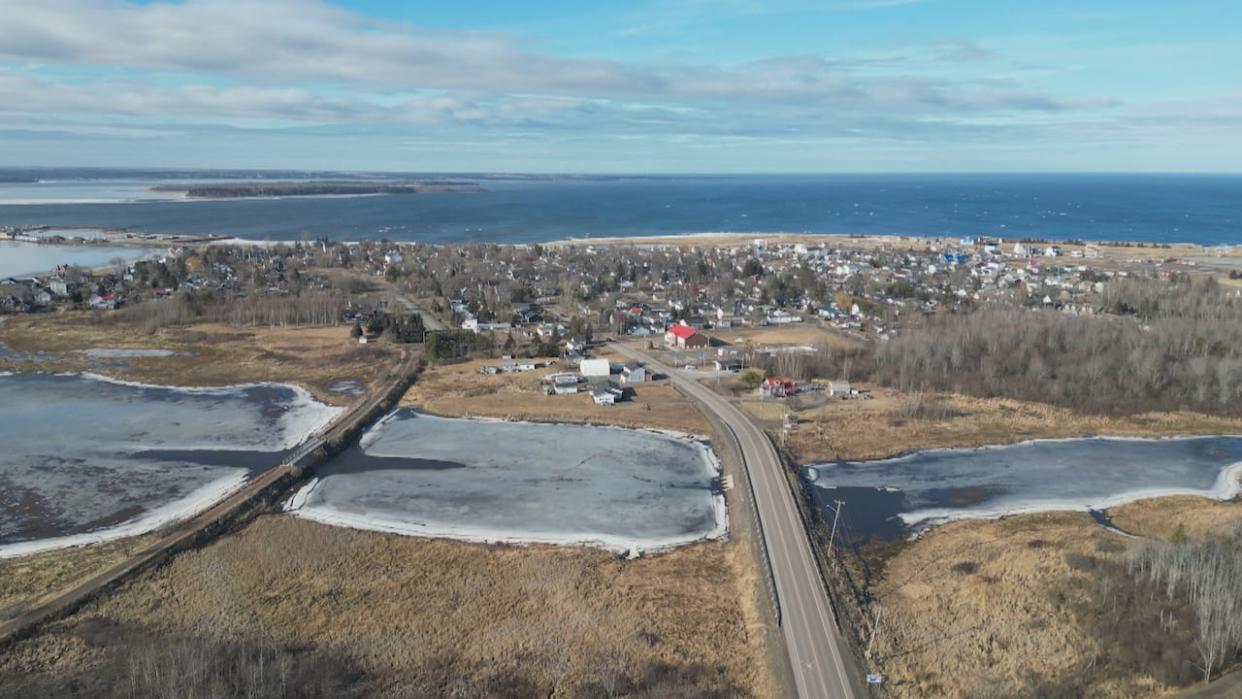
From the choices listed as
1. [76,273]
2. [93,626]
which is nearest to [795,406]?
[93,626]

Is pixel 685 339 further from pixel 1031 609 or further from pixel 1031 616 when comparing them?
pixel 1031 616

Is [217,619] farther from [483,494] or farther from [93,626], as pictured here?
[483,494]

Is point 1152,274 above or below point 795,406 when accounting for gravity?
above

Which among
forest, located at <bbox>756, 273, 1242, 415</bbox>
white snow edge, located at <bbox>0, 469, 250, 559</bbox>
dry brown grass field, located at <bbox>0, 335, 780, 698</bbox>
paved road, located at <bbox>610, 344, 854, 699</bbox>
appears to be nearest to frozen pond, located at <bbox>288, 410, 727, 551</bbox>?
dry brown grass field, located at <bbox>0, 335, 780, 698</bbox>

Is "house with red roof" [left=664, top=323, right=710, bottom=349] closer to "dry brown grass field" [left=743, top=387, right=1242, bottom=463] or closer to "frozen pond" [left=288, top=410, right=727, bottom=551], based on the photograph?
"dry brown grass field" [left=743, top=387, right=1242, bottom=463]

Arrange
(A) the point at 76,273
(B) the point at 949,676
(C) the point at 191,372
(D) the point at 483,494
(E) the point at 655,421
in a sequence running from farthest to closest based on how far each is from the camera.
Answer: (A) the point at 76,273
(C) the point at 191,372
(E) the point at 655,421
(D) the point at 483,494
(B) the point at 949,676

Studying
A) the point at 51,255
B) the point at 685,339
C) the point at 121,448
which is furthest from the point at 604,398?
the point at 51,255

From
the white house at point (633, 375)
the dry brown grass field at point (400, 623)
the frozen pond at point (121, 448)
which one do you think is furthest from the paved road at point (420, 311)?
the dry brown grass field at point (400, 623)
